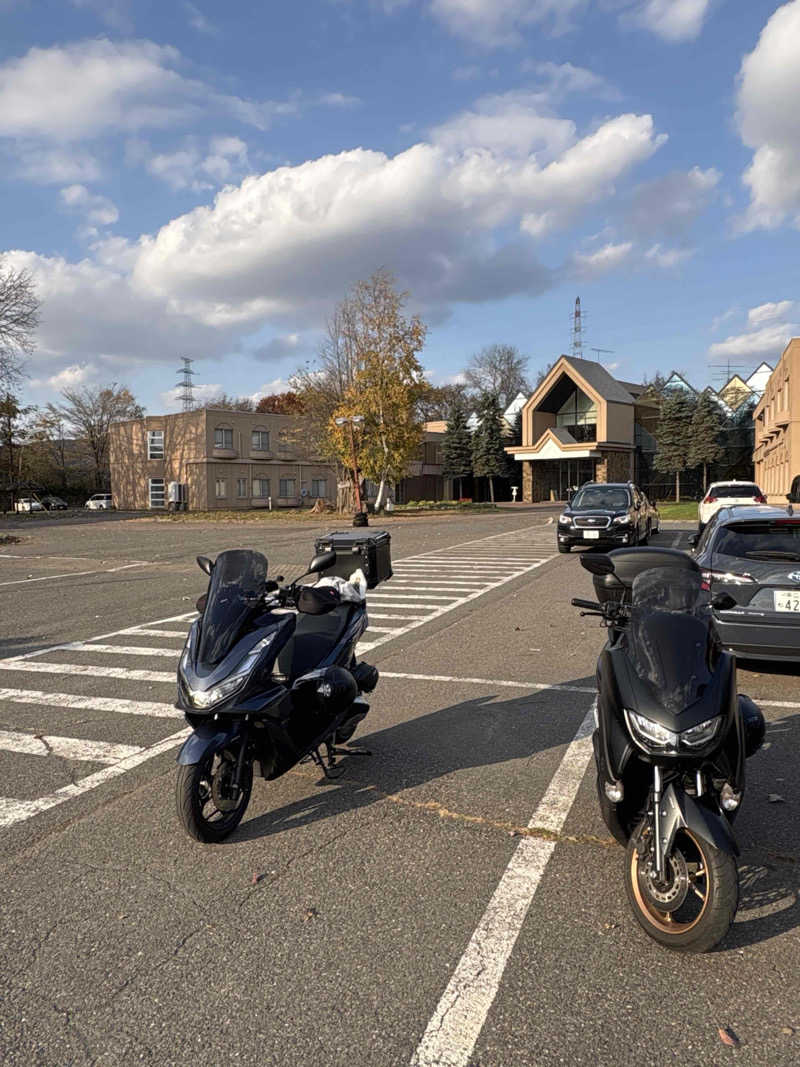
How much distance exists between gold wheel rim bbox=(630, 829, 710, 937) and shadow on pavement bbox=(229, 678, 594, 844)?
176 centimetres

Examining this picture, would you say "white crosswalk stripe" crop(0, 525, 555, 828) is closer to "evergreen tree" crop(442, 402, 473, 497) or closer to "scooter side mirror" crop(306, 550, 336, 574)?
"scooter side mirror" crop(306, 550, 336, 574)

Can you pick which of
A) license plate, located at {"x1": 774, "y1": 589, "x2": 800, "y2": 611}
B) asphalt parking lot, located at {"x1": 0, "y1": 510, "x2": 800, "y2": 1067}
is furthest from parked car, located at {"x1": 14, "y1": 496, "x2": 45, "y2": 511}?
license plate, located at {"x1": 774, "y1": 589, "x2": 800, "y2": 611}

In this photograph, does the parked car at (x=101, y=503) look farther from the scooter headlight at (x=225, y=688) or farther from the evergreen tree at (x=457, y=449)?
the scooter headlight at (x=225, y=688)

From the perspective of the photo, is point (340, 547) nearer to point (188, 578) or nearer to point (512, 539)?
point (188, 578)

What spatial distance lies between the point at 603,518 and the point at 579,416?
4393 centimetres

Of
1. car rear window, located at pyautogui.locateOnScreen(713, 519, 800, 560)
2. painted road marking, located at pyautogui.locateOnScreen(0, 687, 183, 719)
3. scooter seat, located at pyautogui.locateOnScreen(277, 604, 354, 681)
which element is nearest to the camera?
scooter seat, located at pyautogui.locateOnScreen(277, 604, 354, 681)

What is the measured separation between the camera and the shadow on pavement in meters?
4.31

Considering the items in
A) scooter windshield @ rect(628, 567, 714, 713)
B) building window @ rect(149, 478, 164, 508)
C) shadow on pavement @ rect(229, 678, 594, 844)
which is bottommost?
shadow on pavement @ rect(229, 678, 594, 844)

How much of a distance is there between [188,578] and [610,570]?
42.8 ft

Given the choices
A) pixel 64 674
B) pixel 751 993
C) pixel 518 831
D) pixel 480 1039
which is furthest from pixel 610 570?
pixel 64 674

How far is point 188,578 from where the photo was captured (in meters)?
15.9

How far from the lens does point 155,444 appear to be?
2532 inches

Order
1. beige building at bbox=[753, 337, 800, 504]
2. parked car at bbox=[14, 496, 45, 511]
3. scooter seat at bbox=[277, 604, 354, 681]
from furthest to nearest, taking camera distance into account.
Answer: parked car at bbox=[14, 496, 45, 511] → beige building at bbox=[753, 337, 800, 504] → scooter seat at bbox=[277, 604, 354, 681]

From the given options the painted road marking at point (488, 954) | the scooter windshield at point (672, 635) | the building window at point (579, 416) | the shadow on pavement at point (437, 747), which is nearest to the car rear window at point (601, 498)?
the shadow on pavement at point (437, 747)
